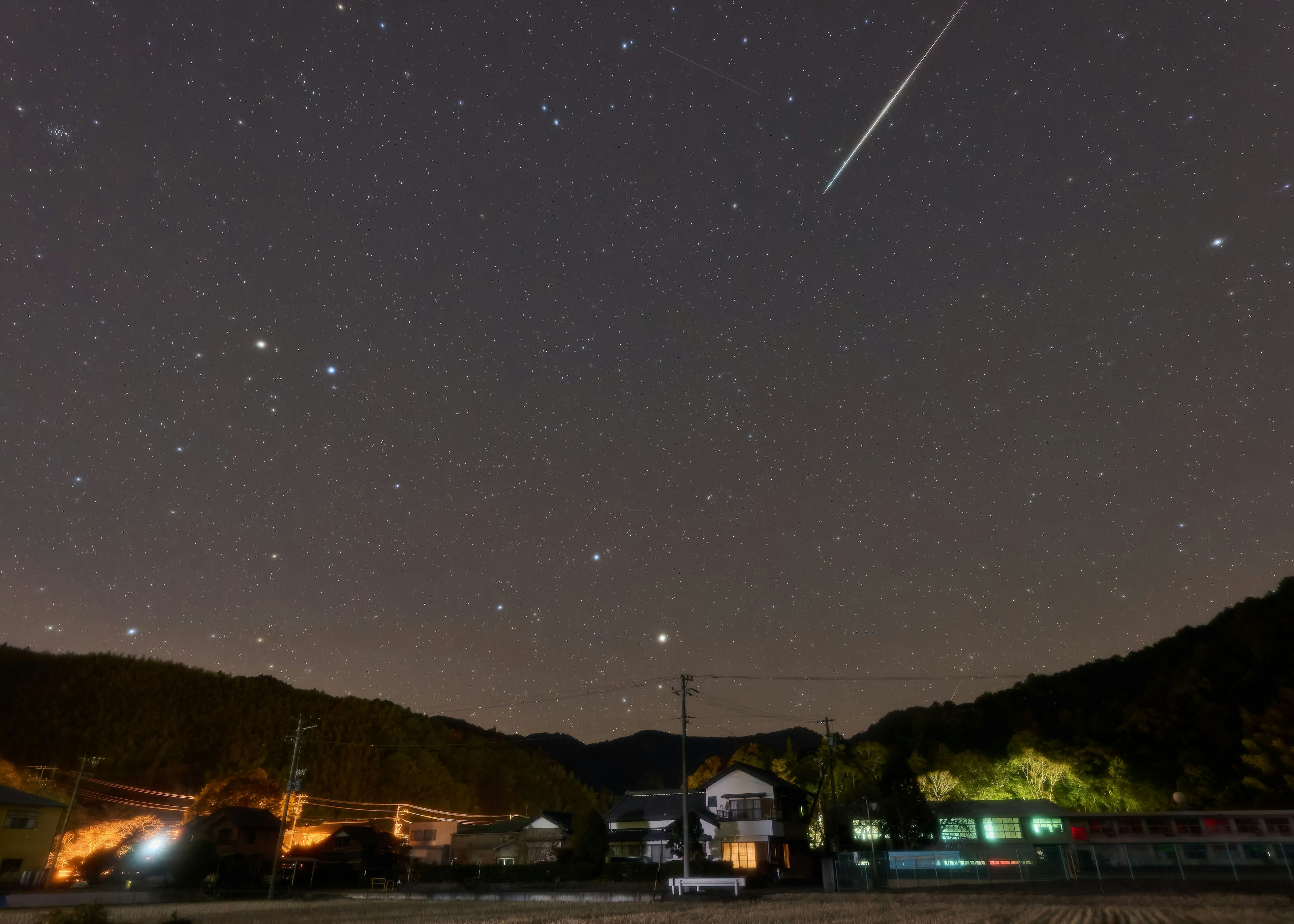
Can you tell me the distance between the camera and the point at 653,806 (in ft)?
210

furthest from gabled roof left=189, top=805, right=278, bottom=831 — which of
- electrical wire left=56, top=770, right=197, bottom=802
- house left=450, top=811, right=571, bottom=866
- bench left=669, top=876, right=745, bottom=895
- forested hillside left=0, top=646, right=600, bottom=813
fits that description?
bench left=669, top=876, right=745, bottom=895

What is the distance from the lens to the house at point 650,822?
5753 centimetres

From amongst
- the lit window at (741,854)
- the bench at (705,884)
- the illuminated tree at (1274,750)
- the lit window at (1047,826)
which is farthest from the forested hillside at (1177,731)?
the bench at (705,884)

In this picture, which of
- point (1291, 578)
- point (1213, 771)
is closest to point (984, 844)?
point (1213, 771)

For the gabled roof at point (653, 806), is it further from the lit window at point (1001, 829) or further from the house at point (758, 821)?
the lit window at point (1001, 829)

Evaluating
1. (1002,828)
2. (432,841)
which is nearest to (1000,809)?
(1002,828)

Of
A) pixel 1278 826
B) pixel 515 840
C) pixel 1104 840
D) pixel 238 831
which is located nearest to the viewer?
pixel 1278 826

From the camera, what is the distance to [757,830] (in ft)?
184

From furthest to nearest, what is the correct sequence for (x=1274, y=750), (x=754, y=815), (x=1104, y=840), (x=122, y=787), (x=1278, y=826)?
(x=122, y=787) → (x=1274, y=750) → (x=754, y=815) → (x=1104, y=840) → (x=1278, y=826)

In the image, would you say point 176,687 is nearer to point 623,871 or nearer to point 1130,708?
point 623,871

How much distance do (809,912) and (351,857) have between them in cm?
5361

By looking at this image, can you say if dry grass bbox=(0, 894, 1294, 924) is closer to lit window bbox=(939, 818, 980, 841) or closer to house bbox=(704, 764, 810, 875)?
house bbox=(704, 764, 810, 875)

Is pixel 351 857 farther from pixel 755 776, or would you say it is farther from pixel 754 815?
pixel 755 776

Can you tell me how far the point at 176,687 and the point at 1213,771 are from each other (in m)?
151
